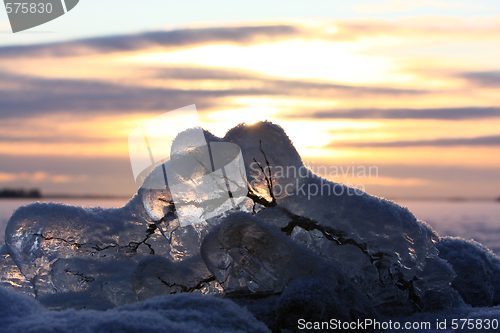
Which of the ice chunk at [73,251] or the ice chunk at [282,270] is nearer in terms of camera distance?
the ice chunk at [282,270]

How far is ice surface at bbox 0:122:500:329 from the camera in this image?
2.53 meters

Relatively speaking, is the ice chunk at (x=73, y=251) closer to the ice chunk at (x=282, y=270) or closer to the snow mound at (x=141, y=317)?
the ice chunk at (x=282, y=270)

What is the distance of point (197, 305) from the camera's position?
2.00m

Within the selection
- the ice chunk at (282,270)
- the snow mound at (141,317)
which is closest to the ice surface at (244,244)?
the ice chunk at (282,270)

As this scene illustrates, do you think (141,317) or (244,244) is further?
(244,244)

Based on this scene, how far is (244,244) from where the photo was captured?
2.53 metres

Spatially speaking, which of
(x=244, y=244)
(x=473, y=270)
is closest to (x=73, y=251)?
(x=244, y=244)

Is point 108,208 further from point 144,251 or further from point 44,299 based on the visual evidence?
point 44,299

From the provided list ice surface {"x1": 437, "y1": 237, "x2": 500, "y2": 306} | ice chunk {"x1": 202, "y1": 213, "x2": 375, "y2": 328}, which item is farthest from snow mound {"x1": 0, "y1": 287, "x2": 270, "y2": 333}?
ice surface {"x1": 437, "y1": 237, "x2": 500, "y2": 306}

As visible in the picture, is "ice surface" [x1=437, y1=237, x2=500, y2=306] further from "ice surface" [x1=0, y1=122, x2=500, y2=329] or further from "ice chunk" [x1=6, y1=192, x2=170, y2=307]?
"ice chunk" [x1=6, y1=192, x2=170, y2=307]

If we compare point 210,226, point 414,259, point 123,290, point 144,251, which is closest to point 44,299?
point 123,290

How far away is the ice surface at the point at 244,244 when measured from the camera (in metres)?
2.53

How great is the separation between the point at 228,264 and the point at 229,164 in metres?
0.82

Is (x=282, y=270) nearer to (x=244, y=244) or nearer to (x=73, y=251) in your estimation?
(x=244, y=244)
